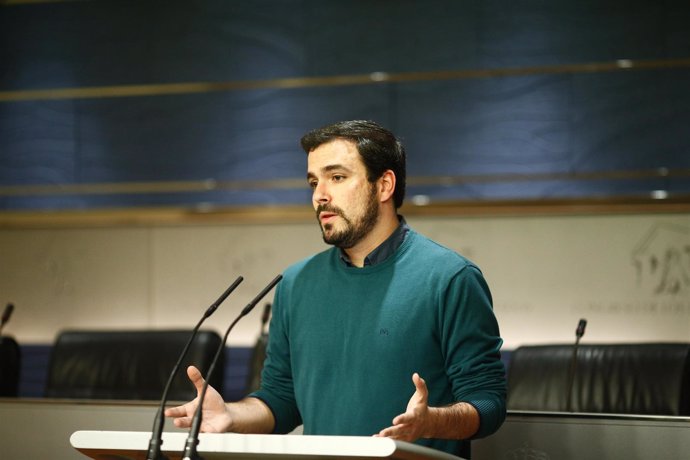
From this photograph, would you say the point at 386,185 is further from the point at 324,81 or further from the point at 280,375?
the point at 324,81

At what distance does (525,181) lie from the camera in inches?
192

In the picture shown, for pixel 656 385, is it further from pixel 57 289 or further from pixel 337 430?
pixel 57 289

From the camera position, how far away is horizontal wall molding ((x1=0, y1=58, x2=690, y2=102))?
480 centimetres

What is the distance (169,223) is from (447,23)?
1762 millimetres

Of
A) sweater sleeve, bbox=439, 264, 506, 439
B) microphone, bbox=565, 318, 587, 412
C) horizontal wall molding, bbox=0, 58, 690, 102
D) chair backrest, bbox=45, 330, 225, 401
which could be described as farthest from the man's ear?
horizontal wall molding, bbox=0, 58, 690, 102

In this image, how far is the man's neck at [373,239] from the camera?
2178 millimetres

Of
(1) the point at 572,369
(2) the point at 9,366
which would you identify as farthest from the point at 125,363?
(1) the point at 572,369

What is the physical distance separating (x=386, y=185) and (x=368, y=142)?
105mm

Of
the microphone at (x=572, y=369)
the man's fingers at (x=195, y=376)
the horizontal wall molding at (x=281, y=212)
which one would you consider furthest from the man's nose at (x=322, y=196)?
the horizontal wall molding at (x=281, y=212)

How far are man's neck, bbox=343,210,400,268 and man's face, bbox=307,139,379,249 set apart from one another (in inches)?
0.8

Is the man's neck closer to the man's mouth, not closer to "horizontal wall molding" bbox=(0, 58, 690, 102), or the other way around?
the man's mouth

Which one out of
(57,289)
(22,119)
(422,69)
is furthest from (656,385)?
(22,119)

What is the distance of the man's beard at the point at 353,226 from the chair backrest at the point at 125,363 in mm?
1423

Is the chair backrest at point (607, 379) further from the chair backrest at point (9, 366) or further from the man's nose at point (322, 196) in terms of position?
the chair backrest at point (9, 366)
